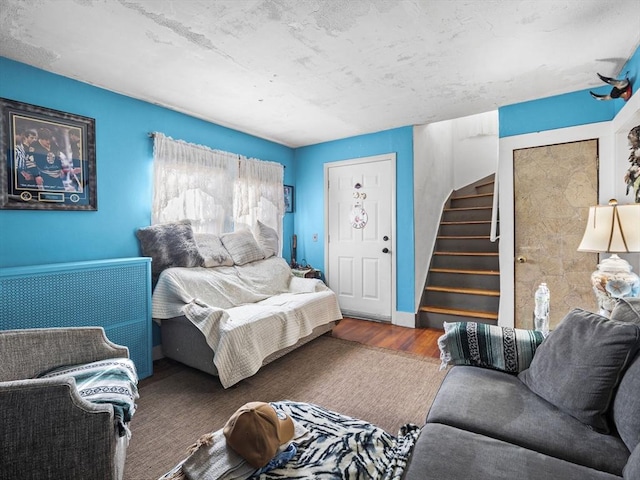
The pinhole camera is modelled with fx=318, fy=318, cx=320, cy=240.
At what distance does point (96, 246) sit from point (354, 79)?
2544mm

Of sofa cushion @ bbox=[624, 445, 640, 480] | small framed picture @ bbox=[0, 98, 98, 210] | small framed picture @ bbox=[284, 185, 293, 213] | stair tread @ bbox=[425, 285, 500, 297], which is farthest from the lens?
small framed picture @ bbox=[284, 185, 293, 213]

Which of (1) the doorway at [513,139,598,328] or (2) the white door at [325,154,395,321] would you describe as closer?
(1) the doorway at [513,139,598,328]

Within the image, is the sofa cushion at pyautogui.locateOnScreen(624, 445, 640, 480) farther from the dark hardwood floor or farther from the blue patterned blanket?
the dark hardwood floor

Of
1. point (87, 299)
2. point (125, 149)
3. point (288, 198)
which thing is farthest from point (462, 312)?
point (125, 149)

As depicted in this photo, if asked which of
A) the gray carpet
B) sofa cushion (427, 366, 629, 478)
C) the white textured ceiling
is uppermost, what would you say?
the white textured ceiling

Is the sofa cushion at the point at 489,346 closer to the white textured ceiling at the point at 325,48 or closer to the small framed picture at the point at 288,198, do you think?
the white textured ceiling at the point at 325,48

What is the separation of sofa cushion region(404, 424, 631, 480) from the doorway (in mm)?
2393

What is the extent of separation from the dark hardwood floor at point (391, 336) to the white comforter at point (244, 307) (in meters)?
0.36

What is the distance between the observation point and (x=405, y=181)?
396 cm

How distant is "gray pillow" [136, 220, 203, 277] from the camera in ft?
9.43

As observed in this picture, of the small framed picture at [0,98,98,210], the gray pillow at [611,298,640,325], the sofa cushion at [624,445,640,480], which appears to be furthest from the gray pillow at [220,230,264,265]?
the sofa cushion at [624,445,640,480]

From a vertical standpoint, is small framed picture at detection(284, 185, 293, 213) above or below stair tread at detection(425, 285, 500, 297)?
above

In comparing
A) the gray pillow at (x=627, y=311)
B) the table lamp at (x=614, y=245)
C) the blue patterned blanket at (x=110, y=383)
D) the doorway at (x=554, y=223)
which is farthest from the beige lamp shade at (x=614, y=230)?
the blue patterned blanket at (x=110, y=383)

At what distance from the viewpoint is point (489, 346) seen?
5.66ft
